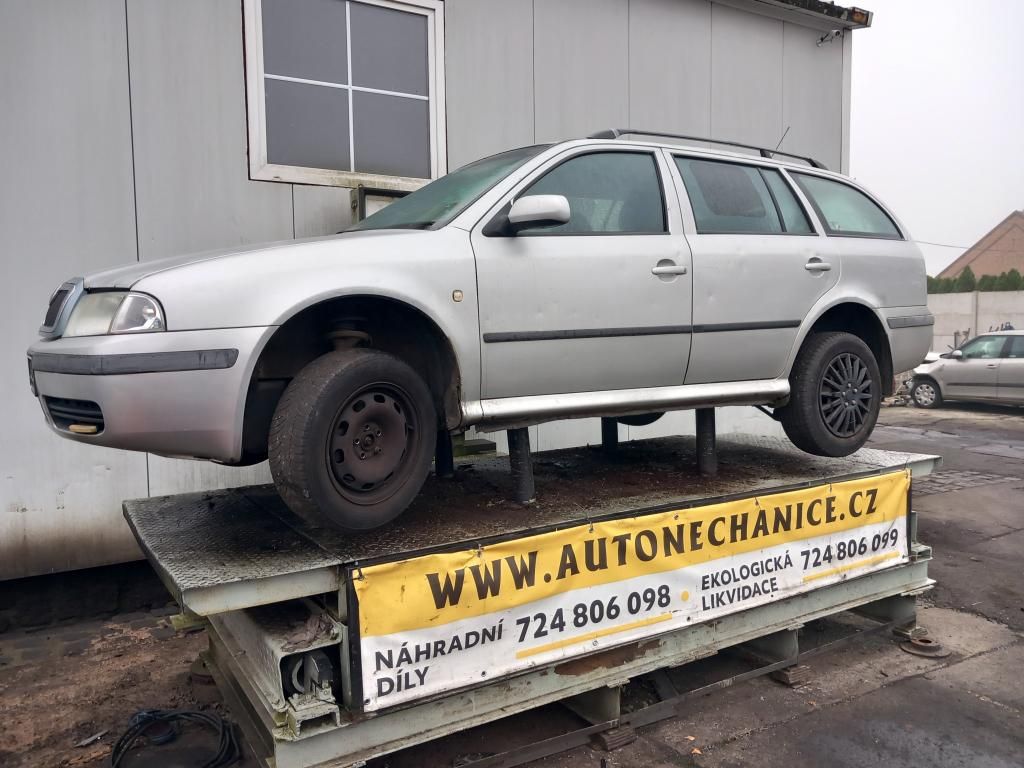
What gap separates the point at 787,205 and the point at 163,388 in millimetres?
3169

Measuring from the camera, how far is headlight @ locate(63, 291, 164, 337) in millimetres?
2436

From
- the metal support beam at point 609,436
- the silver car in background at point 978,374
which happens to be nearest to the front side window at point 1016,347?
the silver car in background at point 978,374

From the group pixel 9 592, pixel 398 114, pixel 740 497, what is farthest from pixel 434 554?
pixel 398 114

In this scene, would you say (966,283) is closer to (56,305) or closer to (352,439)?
(352,439)

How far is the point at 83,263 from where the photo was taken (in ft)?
15.2

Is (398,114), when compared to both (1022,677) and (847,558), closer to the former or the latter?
(847,558)

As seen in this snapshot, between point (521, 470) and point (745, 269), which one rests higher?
point (745, 269)

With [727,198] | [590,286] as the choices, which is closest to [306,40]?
[727,198]

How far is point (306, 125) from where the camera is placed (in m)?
5.26

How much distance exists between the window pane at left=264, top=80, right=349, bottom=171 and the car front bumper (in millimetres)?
3021

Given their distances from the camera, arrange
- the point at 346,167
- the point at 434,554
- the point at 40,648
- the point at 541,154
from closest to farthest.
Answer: the point at 434,554 < the point at 541,154 < the point at 40,648 < the point at 346,167

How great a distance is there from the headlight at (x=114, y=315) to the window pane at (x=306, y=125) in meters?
2.79

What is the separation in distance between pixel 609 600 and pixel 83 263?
3.69m

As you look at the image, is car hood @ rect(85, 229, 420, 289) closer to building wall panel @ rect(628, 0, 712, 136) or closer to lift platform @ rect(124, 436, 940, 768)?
lift platform @ rect(124, 436, 940, 768)
